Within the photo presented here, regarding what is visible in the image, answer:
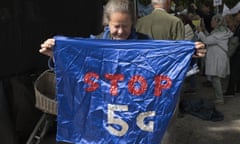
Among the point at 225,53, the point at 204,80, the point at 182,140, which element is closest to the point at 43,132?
the point at 182,140

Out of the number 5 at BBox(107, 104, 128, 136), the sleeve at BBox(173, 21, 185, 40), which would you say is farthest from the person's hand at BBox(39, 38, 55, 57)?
the sleeve at BBox(173, 21, 185, 40)

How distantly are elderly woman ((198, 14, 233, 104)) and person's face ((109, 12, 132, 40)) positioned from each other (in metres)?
4.88

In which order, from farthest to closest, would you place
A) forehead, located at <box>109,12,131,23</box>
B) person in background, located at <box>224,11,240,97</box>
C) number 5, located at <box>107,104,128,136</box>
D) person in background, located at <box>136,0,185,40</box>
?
person in background, located at <box>224,11,240,97</box> < person in background, located at <box>136,0,185,40</box> < number 5, located at <box>107,104,128,136</box> < forehead, located at <box>109,12,131,23</box>

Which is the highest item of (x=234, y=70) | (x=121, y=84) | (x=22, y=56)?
(x=121, y=84)

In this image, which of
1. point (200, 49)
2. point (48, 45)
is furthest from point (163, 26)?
point (48, 45)

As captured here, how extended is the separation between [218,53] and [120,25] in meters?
5.03

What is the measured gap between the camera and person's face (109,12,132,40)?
276cm

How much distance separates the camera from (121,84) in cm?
285

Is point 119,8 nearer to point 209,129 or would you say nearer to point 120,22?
point 120,22

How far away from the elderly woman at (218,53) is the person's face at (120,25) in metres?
4.88

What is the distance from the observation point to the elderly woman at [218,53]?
7.50 meters

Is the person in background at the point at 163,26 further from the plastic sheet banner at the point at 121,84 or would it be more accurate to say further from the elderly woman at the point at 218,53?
the elderly woman at the point at 218,53

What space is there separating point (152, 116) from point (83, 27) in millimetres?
2438

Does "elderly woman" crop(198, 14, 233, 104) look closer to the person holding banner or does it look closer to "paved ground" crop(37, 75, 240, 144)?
"paved ground" crop(37, 75, 240, 144)
